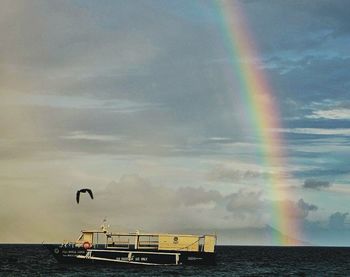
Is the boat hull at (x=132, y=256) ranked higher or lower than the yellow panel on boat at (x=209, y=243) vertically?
lower

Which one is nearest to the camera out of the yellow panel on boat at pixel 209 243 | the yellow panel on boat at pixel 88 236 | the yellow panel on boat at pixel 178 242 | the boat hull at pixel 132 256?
the boat hull at pixel 132 256

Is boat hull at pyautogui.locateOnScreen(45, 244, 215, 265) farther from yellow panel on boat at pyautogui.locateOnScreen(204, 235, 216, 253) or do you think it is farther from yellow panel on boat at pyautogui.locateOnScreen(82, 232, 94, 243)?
yellow panel on boat at pyautogui.locateOnScreen(204, 235, 216, 253)

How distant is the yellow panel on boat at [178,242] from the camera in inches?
5039

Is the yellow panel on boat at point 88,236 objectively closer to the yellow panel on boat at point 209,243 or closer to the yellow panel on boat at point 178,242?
Answer: the yellow panel on boat at point 178,242

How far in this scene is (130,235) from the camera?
418 ft

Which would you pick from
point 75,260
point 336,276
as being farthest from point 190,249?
point 336,276

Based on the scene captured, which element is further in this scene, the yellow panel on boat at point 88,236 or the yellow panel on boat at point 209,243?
the yellow panel on boat at point 209,243

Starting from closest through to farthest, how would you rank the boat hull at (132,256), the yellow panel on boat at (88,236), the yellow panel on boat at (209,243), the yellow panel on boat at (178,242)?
the boat hull at (132,256) → the yellow panel on boat at (178,242) → the yellow panel on boat at (88,236) → the yellow panel on boat at (209,243)

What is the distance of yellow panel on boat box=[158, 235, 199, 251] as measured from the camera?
128 meters

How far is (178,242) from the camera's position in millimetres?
129250

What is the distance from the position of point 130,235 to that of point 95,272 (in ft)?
43.1

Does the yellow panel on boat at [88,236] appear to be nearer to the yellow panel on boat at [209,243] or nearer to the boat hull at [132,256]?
the boat hull at [132,256]

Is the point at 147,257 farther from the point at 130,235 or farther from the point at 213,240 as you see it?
the point at 213,240

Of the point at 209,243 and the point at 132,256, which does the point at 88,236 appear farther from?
the point at 209,243
